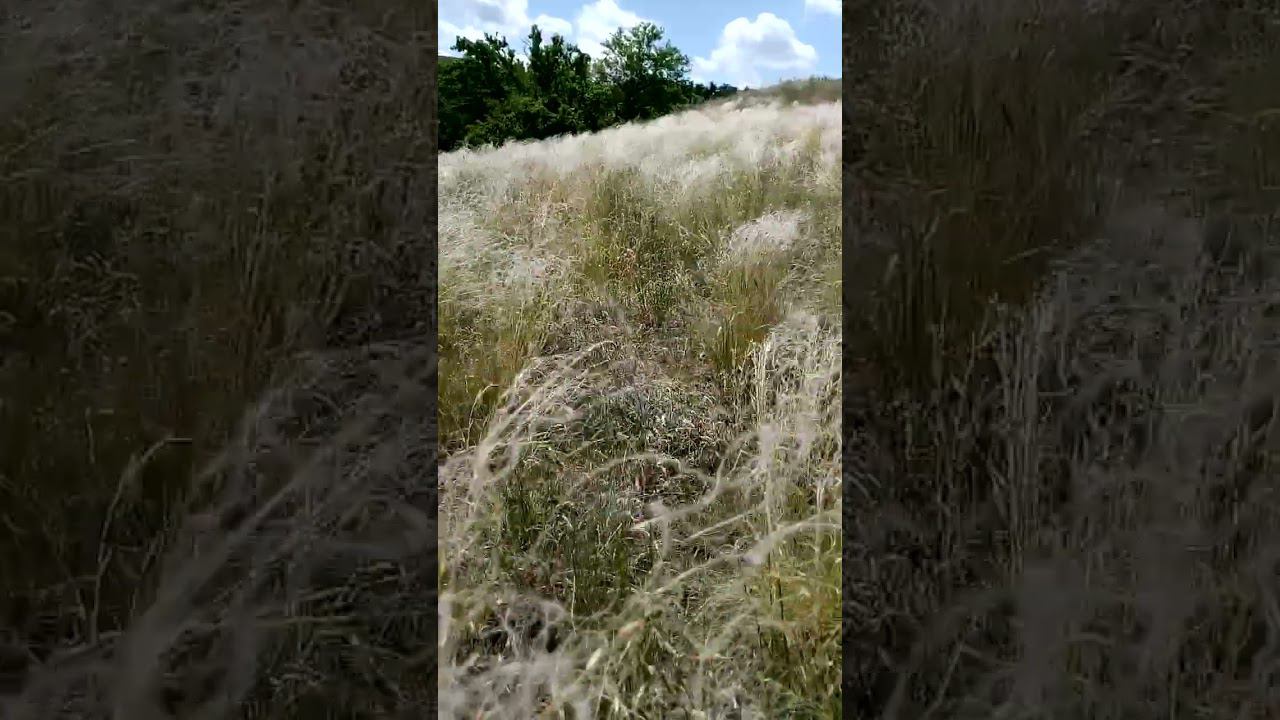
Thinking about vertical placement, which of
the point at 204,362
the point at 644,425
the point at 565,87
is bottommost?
the point at 644,425

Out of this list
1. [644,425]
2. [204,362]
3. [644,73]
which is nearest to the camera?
[204,362]

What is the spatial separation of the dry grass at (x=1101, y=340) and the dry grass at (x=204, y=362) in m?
0.53

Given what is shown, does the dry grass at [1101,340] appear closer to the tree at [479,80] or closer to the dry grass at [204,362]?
the dry grass at [204,362]

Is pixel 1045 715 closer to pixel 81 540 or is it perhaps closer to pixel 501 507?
pixel 81 540

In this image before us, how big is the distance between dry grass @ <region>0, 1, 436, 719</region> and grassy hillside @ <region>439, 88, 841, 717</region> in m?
0.58

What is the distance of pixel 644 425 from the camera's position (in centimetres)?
245

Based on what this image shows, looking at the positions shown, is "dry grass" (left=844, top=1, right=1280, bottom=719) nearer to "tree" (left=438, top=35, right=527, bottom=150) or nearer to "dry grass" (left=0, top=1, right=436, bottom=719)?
"dry grass" (left=0, top=1, right=436, bottom=719)

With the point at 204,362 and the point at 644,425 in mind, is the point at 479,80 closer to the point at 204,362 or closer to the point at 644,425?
the point at 644,425

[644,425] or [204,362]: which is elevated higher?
[204,362]

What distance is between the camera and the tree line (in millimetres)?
5359

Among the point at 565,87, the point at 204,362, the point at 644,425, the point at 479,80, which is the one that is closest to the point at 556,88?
the point at 565,87

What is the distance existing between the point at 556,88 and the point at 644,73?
670 mm

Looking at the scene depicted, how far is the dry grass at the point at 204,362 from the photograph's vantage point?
28.0 inches

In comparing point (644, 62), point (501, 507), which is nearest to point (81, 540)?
point (501, 507)
